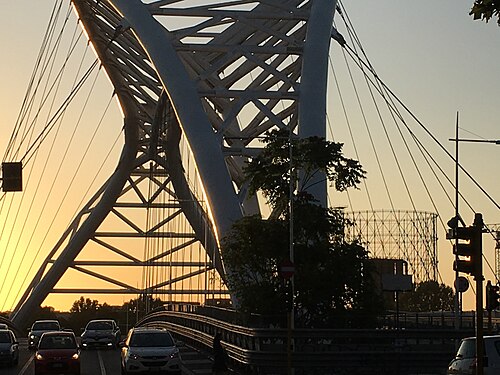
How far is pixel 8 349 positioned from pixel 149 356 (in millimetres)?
9035

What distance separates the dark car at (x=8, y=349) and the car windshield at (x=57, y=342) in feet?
9.66

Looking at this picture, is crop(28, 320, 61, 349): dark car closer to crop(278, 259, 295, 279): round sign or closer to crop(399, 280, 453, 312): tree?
crop(278, 259, 295, 279): round sign

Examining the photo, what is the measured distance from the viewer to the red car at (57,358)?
4134 centimetres

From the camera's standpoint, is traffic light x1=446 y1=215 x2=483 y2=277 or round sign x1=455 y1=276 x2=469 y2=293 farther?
round sign x1=455 y1=276 x2=469 y2=293

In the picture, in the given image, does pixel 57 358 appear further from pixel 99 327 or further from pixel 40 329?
pixel 40 329

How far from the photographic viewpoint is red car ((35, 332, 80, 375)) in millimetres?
41344

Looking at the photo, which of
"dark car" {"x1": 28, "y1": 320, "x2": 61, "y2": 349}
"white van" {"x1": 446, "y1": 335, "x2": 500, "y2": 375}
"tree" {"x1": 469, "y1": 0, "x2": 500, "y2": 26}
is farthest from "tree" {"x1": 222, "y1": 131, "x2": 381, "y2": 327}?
"tree" {"x1": 469, "y1": 0, "x2": 500, "y2": 26}

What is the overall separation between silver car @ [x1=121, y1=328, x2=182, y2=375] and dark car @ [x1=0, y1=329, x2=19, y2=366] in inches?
271

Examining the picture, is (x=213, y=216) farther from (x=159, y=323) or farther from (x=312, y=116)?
(x=159, y=323)

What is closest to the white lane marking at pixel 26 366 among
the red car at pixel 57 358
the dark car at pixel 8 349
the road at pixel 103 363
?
the road at pixel 103 363

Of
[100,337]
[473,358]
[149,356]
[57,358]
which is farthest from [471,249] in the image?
[100,337]

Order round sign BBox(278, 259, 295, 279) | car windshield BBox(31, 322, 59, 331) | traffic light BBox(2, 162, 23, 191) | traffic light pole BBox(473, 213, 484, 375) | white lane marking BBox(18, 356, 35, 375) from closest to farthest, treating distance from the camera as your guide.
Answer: traffic light pole BBox(473, 213, 484, 375) < round sign BBox(278, 259, 295, 279) < white lane marking BBox(18, 356, 35, 375) < traffic light BBox(2, 162, 23, 191) < car windshield BBox(31, 322, 59, 331)

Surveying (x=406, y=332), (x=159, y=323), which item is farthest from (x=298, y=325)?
(x=159, y=323)

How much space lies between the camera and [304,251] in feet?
149
